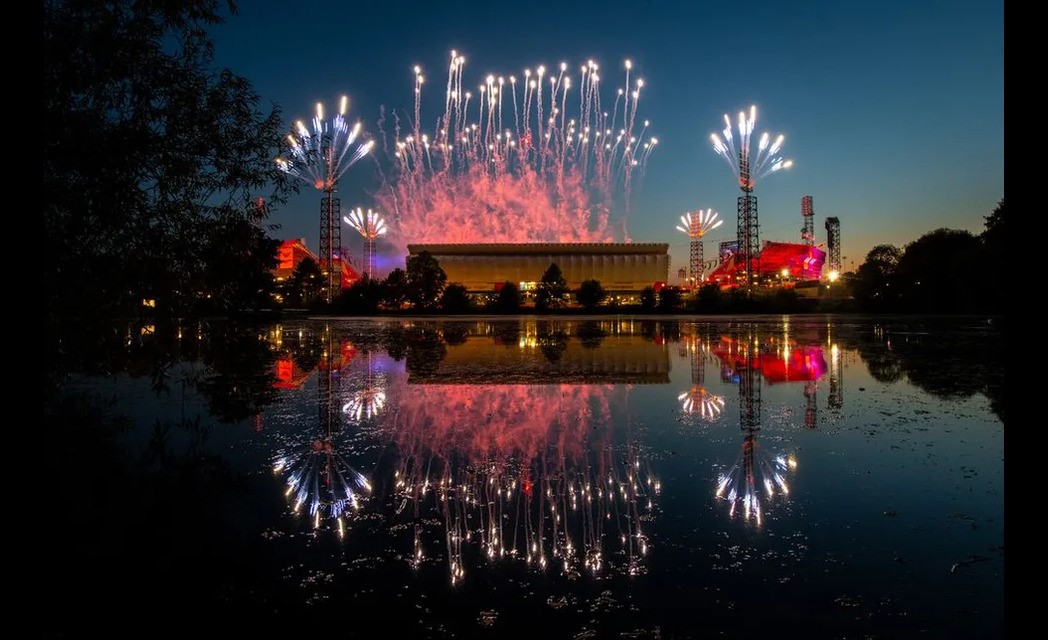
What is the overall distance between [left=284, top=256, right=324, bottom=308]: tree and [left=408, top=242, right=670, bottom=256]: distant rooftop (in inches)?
1094

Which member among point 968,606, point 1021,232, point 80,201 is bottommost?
point 968,606

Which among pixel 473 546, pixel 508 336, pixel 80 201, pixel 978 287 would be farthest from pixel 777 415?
pixel 978 287

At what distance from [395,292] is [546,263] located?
41413 mm

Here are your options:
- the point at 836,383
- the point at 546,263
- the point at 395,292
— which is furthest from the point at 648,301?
the point at 836,383

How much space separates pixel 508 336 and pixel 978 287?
44993mm

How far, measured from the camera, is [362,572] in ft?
15.6

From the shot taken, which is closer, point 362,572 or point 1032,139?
point 1032,139

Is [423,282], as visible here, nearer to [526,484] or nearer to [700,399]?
[700,399]

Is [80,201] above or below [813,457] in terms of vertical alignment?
above

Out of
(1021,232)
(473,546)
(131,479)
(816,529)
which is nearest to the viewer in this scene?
(1021,232)

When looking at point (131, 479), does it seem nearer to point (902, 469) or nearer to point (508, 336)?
point (902, 469)

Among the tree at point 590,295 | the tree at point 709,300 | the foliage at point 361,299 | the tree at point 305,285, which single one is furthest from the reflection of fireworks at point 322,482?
the tree at point 590,295

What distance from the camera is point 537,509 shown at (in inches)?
243

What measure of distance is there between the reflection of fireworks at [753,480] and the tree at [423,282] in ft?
183
